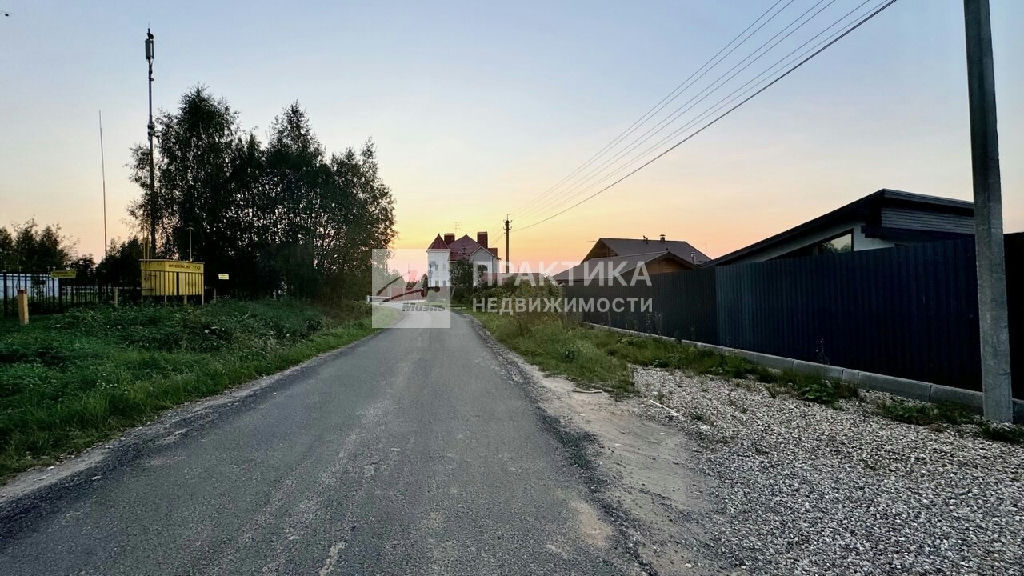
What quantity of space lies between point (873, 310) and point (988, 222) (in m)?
1.92

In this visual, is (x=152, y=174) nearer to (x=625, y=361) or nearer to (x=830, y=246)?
(x=625, y=361)

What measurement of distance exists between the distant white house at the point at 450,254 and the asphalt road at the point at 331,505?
50734 mm

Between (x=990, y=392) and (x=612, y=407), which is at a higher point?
(x=990, y=392)

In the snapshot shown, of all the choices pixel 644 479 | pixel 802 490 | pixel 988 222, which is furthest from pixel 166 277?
pixel 988 222

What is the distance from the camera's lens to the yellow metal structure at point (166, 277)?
1352 cm

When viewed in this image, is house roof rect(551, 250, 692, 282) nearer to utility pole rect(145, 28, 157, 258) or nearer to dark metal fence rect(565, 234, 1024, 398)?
Result: dark metal fence rect(565, 234, 1024, 398)

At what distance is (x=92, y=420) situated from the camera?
4.71 metres

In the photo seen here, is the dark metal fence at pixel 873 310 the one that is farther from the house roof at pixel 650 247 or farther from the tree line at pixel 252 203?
the house roof at pixel 650 247

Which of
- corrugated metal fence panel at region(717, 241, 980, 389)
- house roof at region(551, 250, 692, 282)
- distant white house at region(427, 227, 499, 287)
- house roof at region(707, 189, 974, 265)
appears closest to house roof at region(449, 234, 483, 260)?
distant white house at region(427, 227, 499, 287)

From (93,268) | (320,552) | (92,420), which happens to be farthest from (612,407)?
(93,268)

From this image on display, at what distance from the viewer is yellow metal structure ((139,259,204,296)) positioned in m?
13.5

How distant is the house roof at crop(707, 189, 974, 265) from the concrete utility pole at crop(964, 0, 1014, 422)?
17.7 feet

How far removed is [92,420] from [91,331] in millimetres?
4928

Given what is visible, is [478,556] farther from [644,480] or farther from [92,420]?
[92,420]
